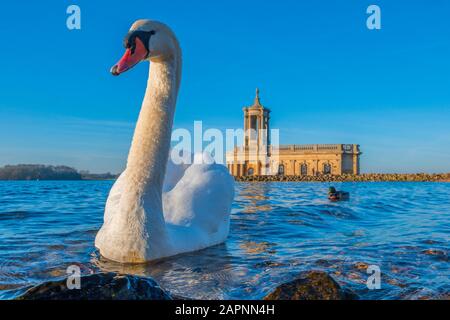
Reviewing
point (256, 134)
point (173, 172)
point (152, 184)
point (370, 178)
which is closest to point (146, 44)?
point (152, 184)

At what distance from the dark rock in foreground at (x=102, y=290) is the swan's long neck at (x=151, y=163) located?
5.03ft

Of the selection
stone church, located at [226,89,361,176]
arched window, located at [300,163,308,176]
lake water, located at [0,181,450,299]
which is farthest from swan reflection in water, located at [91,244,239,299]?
arched window, located at [300,163,308,176]

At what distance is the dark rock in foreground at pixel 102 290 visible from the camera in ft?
9.29

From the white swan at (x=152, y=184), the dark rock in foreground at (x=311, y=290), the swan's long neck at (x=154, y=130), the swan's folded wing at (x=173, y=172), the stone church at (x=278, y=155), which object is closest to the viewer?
the dark rock in foreground at (x=311, y=290)

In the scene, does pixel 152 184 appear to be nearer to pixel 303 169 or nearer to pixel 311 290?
pixel 311 290

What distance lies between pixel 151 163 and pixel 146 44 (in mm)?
1266

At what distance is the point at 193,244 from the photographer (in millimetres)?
5285

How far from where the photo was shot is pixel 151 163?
15.8 ft

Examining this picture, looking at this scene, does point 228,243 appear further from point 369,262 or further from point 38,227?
point 38,227

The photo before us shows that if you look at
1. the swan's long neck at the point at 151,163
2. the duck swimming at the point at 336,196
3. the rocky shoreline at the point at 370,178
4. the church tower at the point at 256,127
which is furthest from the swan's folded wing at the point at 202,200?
the church tower at the point at 256,127

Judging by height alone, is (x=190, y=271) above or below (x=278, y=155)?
below

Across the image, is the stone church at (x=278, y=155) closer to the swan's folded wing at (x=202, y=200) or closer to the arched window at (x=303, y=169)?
the arched window at (x=303, y=169)
